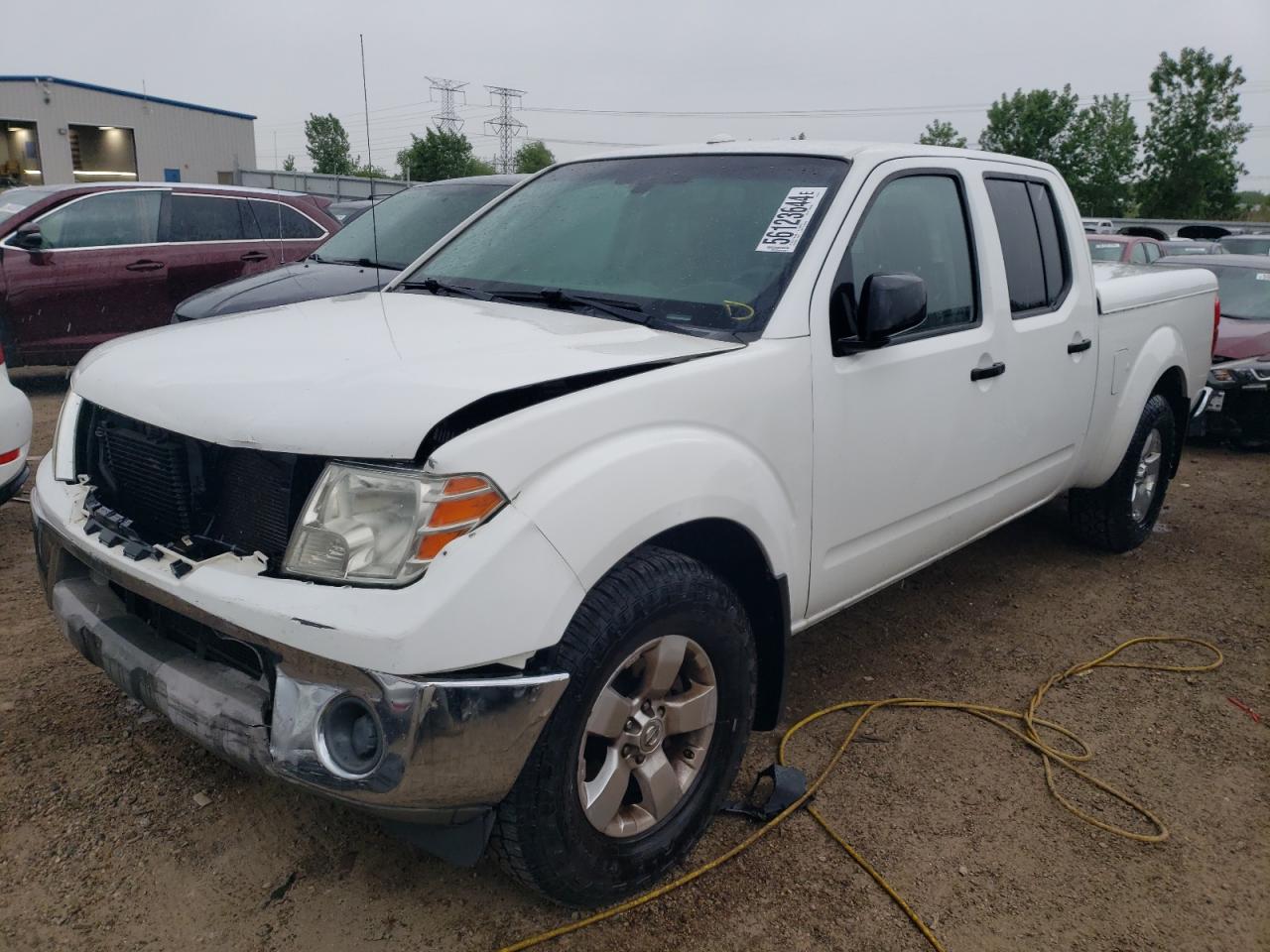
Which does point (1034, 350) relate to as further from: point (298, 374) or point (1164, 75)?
point (1164, 75)

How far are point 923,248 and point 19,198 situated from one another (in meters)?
7.87

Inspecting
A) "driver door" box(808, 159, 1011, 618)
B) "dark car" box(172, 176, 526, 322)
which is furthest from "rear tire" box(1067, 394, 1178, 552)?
"dark car" box(172, 176, 526, 322)

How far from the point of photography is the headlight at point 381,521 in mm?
1940

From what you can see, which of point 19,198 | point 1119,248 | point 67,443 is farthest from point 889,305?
point 1119,248

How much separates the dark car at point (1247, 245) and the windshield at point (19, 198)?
17.5 meters

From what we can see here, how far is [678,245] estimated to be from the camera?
3020 millimetres

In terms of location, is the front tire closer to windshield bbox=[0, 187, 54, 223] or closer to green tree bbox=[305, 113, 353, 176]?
windshield bbox=[0, 187, 54, 223]

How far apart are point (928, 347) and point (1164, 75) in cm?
4690

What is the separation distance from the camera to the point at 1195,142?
135 feet

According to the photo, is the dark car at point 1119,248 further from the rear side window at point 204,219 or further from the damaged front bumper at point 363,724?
the damaged front bumper at point 363,724

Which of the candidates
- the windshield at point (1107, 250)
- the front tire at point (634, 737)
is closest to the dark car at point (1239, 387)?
the windshield at point (1107, 250)

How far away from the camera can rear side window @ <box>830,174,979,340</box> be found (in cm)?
301

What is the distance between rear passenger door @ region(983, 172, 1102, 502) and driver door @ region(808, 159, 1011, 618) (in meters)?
0.12

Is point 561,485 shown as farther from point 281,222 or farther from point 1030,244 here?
point 281,222
